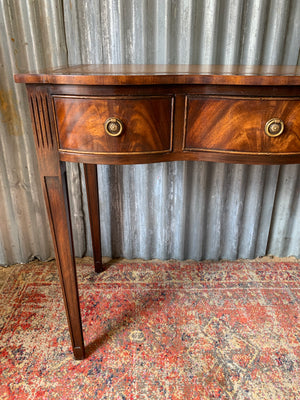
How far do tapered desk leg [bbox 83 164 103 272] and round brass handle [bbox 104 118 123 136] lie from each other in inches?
20.3

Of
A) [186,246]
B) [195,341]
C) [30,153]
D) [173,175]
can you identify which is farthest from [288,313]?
[30,153]

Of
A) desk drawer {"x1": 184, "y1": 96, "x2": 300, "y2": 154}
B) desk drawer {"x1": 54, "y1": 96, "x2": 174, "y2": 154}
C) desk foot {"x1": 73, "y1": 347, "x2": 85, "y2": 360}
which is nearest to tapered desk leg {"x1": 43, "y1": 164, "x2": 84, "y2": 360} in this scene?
desk foot {"x1": 73, "y1": 347, "x2": 85, "y2": 360}

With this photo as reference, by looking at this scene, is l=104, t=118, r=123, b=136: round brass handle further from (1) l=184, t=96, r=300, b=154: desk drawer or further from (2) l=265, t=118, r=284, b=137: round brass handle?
(2) l=265, t=118, r=284, b=137: round brass handle

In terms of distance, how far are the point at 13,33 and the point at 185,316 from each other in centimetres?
128

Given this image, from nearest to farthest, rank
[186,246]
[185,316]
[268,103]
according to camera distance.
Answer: [268,103] → [185,316] → [186,246]

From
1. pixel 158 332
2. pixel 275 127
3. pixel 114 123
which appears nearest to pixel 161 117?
pixel 114 123

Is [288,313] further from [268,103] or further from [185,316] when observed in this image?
[268,103]

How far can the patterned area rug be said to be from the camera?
0.92 m

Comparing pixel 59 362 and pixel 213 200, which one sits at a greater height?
pixel 213 200

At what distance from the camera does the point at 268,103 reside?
0.71m

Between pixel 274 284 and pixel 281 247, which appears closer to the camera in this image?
pixel 274 284

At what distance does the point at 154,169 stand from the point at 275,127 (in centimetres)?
71

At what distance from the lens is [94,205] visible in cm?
131

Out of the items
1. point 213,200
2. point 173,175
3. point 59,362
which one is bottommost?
point 59,362
